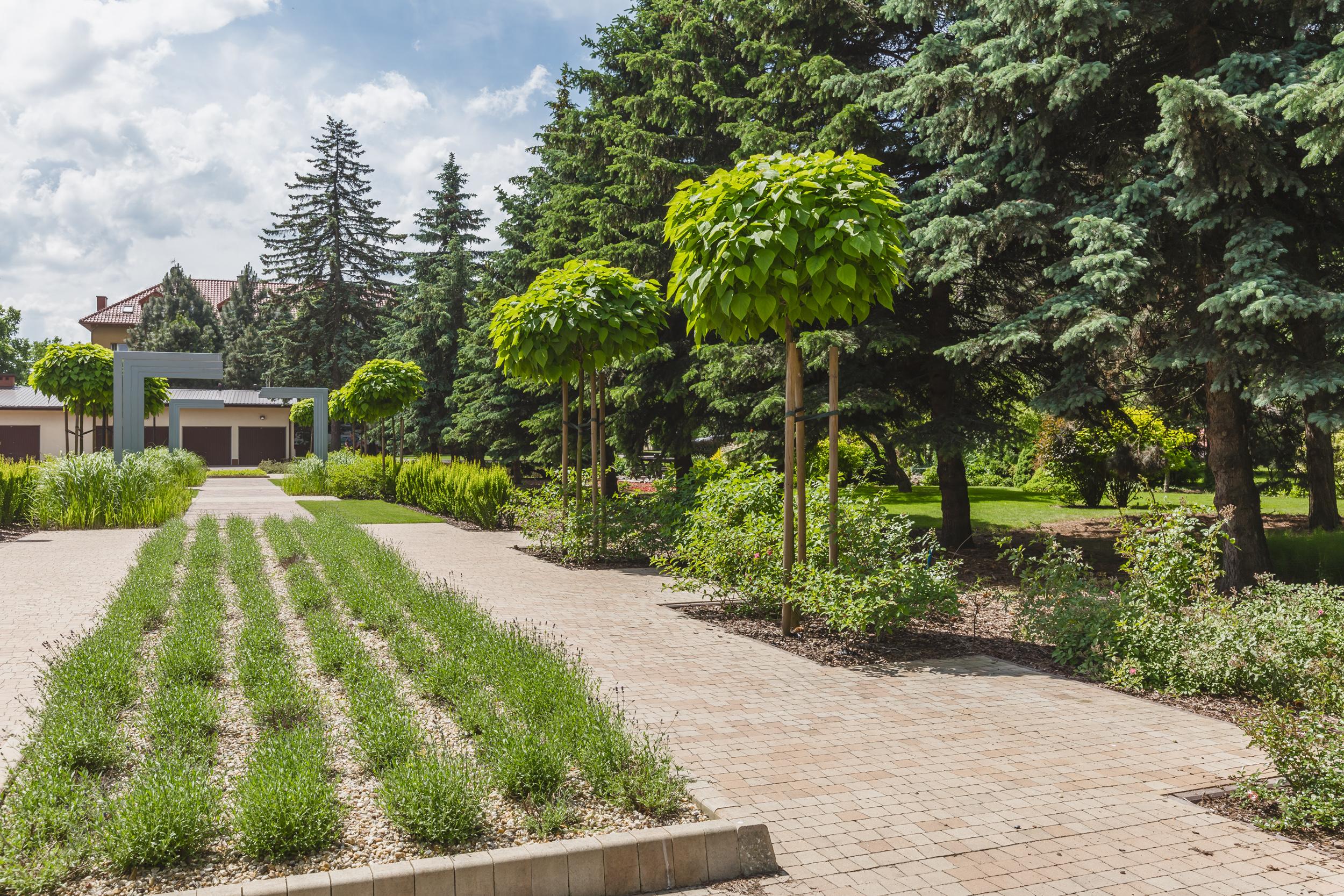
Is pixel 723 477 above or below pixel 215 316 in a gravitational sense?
below

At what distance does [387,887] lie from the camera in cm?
298

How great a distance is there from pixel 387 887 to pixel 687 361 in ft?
41.1

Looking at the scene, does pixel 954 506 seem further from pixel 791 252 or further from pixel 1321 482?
pixel 791 252

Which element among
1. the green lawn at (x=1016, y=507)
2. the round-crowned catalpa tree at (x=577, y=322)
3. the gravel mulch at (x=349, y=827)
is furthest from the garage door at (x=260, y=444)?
the gravel mulch at (x=349, y=827)

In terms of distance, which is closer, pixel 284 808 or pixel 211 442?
pixel 284 808

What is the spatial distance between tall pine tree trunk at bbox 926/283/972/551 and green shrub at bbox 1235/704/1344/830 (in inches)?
293

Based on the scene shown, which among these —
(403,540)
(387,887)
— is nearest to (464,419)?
(403,540)

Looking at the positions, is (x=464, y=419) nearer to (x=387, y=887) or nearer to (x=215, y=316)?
(x=387, y=887)

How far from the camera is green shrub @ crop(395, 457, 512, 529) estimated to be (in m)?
16.6

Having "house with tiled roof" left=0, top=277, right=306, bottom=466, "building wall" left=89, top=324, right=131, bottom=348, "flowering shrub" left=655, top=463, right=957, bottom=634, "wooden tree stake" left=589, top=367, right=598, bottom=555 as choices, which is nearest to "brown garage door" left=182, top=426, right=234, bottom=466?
"house with tiled roof" left=0, top=277, right=306, bottom=466

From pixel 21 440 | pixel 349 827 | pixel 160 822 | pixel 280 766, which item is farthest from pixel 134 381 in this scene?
pixel 21 440

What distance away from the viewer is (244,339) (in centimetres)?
5538

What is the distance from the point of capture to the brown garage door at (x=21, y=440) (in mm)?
43125

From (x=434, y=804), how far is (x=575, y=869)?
60 centimetres
